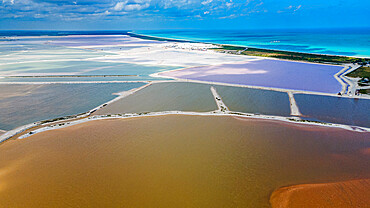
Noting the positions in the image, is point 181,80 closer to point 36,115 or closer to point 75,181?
point 36,115

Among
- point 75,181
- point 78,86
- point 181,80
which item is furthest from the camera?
point 181,80

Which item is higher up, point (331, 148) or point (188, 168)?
point (331, 148)

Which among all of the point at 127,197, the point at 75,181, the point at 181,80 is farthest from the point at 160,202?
the point at 181,80

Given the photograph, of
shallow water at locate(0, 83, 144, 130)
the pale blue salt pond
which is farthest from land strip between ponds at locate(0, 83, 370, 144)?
the pale blue salt pond

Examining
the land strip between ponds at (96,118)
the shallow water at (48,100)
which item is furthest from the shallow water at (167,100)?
the shallow water at (48,100)

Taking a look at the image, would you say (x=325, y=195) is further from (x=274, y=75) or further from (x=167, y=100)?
(x=274, y=75)

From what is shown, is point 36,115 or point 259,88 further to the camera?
point 259,88
